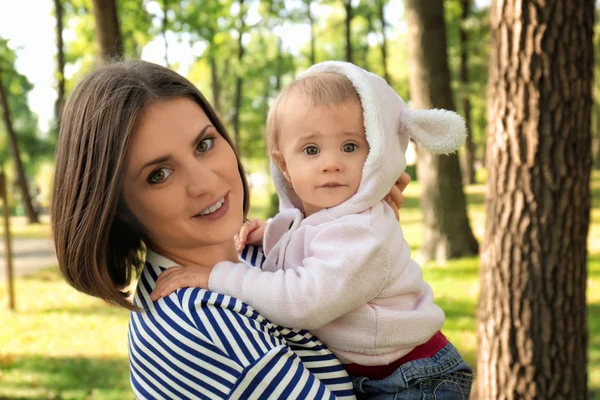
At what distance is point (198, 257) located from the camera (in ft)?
6.23

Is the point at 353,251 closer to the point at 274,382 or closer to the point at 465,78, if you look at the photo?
the point at 274,382

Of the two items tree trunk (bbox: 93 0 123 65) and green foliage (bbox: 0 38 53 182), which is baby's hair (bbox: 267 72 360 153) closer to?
tree trunk (bbox: 93 0 123 65)

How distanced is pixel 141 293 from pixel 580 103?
276cm

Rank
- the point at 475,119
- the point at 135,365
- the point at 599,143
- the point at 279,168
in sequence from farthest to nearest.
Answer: the point at 599,143 < the point at 475,119 < the point at 279,168 < the point at 135,365

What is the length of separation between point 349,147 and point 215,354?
0.75 m

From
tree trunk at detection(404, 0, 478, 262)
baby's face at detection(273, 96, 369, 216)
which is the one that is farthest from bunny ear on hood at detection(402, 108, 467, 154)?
tree trunk at detection(404, 0, 478, 262)

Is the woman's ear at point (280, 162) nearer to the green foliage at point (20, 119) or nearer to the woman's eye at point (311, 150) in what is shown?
the woman's eye at point (311, 150)

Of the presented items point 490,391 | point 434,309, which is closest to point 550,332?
point 490,391

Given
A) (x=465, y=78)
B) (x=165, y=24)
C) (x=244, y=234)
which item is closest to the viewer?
(x=244, y=234)

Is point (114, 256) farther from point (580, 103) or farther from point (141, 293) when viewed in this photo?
point (580, 103)

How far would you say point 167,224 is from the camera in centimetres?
176

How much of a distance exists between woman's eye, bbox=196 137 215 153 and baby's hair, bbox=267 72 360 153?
0.96ft

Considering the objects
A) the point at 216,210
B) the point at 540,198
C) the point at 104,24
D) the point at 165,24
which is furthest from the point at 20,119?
the point at 216,210

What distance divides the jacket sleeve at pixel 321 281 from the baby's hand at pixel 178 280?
3 centimetres
